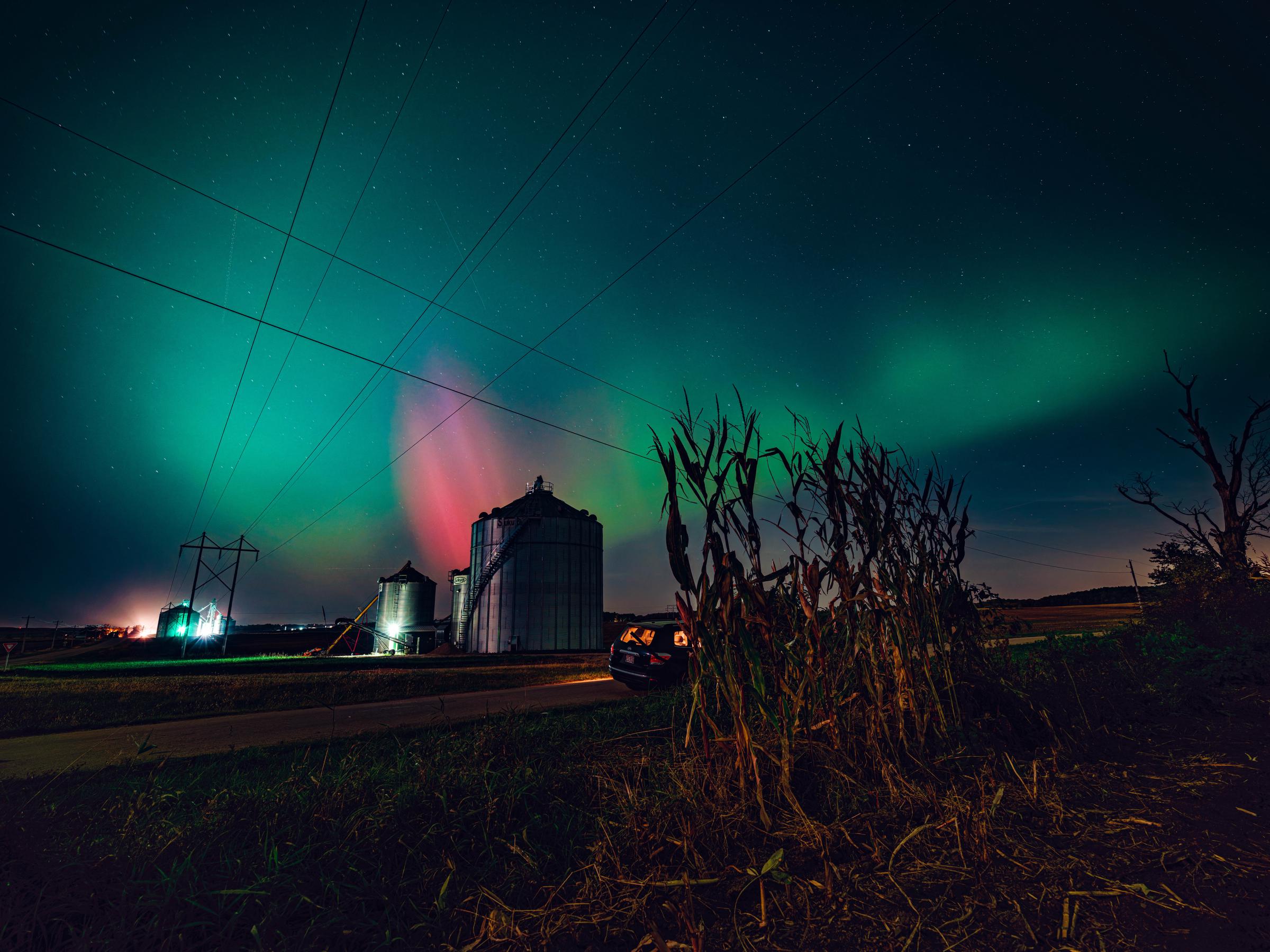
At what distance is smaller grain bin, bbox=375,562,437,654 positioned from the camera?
1517 inches

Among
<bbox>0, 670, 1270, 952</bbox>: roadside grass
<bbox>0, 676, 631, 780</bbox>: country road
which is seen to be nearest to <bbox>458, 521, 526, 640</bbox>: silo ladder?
<bbox>0, 676, 631, 780</bbox>: country road

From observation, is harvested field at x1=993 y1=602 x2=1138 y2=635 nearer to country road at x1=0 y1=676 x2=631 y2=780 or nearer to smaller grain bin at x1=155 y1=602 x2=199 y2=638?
Answer: country road at x1=0 y1=676 x2=631 y2=780

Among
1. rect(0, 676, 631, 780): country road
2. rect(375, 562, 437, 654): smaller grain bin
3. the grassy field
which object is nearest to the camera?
rect(0, 676, 631, 780): country road

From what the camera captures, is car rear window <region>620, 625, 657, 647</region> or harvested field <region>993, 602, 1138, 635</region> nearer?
car rear window <region>620, 625, 657, 647</region>

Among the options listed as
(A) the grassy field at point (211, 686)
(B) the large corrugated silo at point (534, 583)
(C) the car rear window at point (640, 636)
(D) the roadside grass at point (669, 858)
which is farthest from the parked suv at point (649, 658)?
(B) the large corrugated silo at point (534, 583)

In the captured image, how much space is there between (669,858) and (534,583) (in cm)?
2952

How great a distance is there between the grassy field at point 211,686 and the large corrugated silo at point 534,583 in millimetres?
9135

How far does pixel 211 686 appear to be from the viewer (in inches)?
471

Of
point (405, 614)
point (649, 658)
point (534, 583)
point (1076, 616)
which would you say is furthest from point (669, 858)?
point (1076, 616)

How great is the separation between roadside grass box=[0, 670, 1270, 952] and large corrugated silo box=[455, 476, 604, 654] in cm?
2771

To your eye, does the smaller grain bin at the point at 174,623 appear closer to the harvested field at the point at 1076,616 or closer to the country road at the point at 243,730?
the country road at the point at 243,730

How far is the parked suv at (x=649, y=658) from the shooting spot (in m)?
11.0

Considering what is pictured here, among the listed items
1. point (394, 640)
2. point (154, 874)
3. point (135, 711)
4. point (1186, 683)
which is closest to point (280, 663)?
point (135, 711)

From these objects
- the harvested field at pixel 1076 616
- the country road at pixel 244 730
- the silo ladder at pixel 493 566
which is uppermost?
the silo ladder at pixel 493 566
